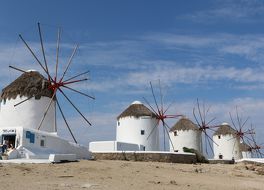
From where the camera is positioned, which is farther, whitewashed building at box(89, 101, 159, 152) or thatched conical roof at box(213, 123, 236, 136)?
thatched conical roof at box(213, 123, 236, 136)

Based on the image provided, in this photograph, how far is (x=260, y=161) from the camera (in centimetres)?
2638

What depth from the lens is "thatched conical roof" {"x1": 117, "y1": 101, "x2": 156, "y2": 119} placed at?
125 feet

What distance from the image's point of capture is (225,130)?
176 feet

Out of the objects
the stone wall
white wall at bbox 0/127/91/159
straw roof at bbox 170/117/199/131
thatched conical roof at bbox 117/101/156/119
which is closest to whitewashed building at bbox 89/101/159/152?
thatched conical roof at bbox 117/101/156/119

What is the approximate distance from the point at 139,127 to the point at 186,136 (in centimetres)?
1032

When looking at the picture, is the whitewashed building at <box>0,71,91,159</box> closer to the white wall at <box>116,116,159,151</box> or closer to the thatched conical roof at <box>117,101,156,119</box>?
the white wall at <box>116,116,159,151</box>

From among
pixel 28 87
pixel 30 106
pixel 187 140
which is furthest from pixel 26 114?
pixel 187 140

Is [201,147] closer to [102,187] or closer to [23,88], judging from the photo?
[23,88]

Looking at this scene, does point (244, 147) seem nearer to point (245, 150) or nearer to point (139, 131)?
point (245, 150)

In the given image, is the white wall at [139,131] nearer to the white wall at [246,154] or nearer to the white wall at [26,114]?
the white wall at [26,114]

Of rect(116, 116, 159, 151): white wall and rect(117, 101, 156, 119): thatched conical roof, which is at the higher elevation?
rect(117, 101, 156, 119): thatched conical roof

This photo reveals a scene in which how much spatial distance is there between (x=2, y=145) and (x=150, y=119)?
66.9 feet

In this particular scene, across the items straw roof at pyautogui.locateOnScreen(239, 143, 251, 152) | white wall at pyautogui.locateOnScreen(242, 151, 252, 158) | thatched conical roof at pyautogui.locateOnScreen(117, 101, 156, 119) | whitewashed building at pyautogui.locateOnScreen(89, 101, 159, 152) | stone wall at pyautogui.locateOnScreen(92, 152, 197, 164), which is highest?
thatched conical roof at pyautogui.locateOnScreen(117, 101, 156, 119)

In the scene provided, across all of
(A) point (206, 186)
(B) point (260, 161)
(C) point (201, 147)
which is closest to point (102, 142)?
(B) point (260, 161)
